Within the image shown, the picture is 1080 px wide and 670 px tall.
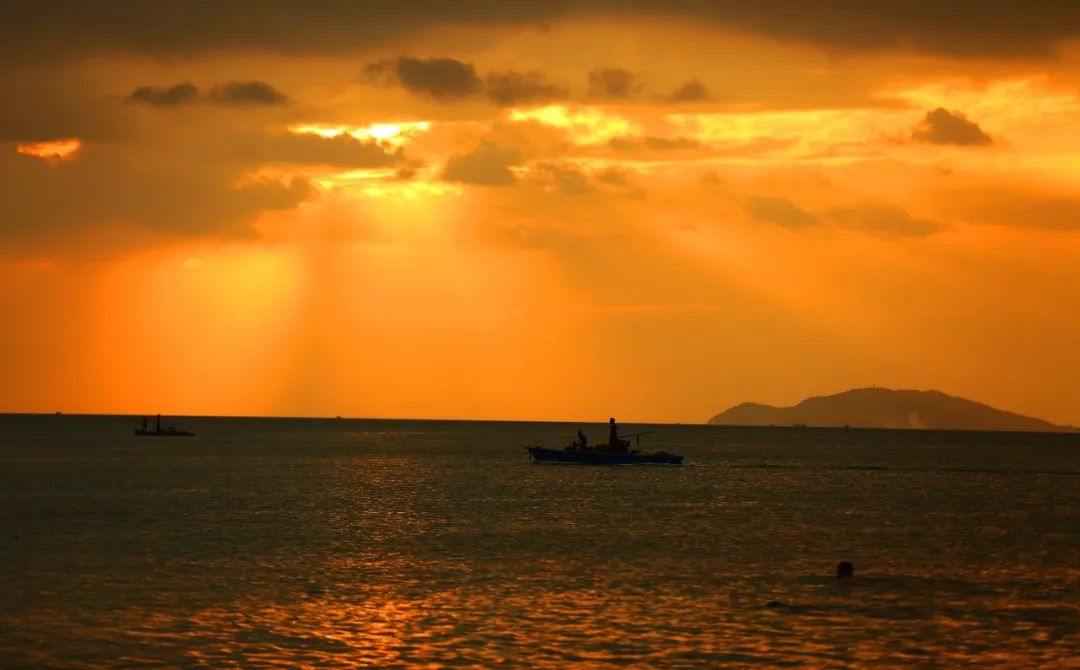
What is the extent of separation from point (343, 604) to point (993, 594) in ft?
76.9

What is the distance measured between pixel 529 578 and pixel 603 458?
87.8 meters

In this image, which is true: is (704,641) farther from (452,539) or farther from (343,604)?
(452,539)

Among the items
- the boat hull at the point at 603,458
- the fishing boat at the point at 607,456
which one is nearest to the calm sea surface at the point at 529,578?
the fishing boat at the point at 607,456

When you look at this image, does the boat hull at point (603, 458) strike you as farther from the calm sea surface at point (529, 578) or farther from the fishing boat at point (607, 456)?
the calm sea surface at point (529, 578)

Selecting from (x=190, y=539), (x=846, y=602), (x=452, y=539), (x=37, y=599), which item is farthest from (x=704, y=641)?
(x=190, y=539)

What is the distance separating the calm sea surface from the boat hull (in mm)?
31603

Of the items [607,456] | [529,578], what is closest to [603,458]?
[607,456]

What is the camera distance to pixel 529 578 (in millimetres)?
49000

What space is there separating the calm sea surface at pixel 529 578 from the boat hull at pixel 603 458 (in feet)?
104

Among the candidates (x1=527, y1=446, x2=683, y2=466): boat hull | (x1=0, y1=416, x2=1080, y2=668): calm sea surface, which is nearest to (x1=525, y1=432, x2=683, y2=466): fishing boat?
(x1=527, y1=446, x2=683, y2=466): boat hull

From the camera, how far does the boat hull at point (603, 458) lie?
5340 inches

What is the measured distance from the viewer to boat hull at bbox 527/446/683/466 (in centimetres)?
13562

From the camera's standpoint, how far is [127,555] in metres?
55.7

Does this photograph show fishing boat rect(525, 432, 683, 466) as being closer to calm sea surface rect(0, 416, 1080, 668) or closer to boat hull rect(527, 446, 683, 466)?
boat hull rect(527, 446, 683, 466)
